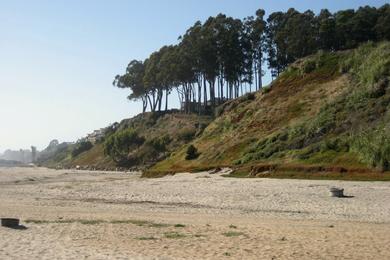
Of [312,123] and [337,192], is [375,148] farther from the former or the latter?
[312,123]

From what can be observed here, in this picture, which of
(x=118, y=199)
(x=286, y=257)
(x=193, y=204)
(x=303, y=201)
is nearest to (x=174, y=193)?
(x=118, y=199)

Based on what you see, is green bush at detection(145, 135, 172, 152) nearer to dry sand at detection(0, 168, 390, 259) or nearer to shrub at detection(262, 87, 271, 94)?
shrub at detection(262, 87, 271, 94)

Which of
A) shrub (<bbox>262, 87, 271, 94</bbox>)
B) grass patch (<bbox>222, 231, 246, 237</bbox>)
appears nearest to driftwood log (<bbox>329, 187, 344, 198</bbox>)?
grass patch (<bbox>222, 231, 246, 237</bbox>)

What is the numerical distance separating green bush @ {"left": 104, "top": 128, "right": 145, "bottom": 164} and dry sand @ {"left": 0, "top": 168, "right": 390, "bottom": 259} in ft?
241

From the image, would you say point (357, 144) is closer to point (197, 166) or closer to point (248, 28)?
point (197, 166)

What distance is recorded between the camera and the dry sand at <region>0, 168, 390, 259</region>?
48.8 ft

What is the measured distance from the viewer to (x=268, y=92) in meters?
75.5

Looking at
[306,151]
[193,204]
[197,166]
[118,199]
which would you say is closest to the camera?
[193,204]

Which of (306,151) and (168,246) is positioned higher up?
(306,151)

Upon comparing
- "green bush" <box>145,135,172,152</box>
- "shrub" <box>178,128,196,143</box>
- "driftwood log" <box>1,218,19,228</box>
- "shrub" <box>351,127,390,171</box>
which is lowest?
"driftwood log" <box>1,218,19,228</box>

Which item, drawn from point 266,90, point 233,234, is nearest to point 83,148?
point 266,90

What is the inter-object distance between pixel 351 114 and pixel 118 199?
92.9 ft

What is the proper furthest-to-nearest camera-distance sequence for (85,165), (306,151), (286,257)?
1. (85,165)
2. (306,151)
3. (286,257)

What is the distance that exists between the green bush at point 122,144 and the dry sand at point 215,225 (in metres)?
73.3
